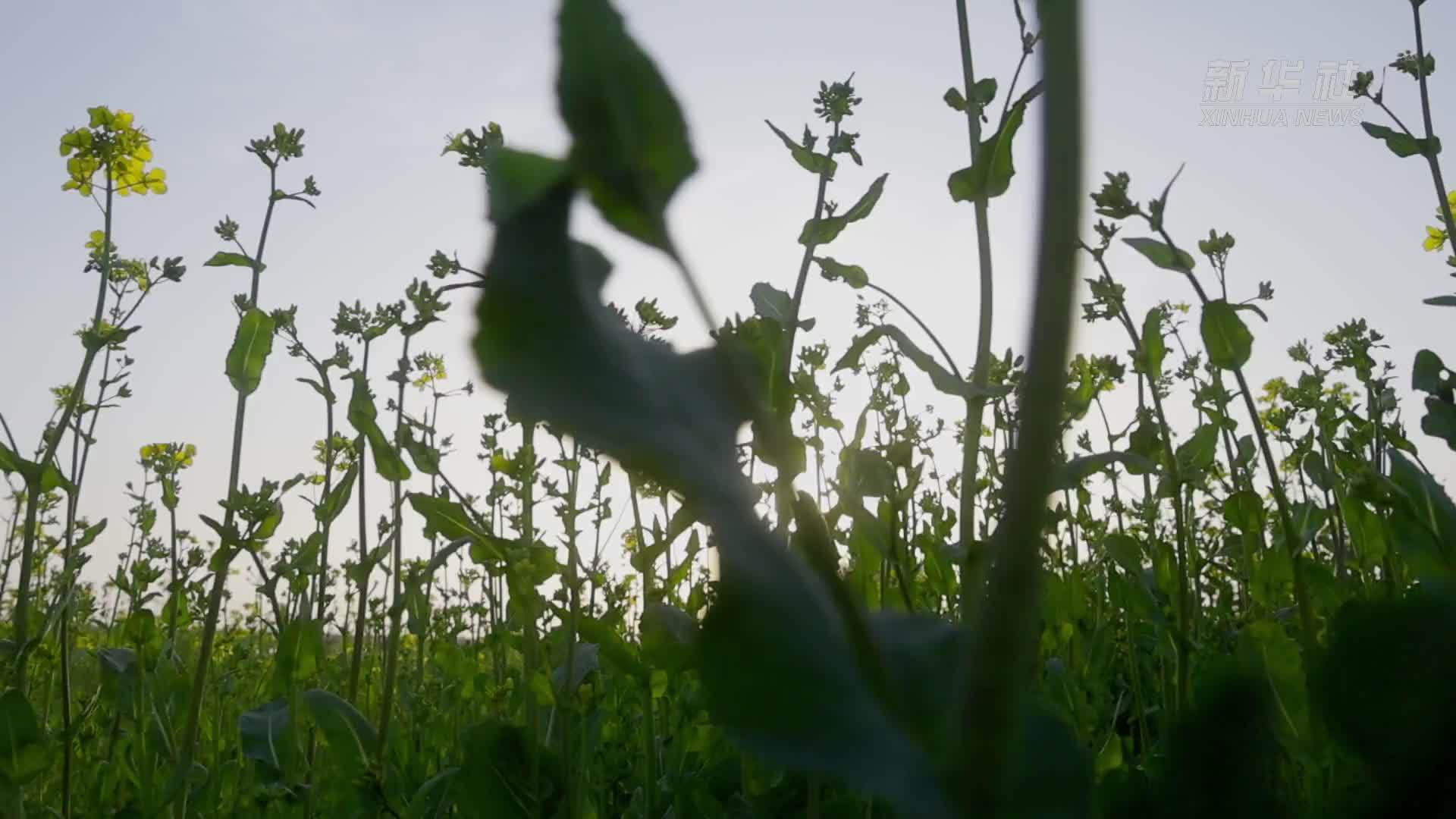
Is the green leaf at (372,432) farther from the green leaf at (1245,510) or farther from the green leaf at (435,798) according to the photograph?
the green leaf at (1245,510)

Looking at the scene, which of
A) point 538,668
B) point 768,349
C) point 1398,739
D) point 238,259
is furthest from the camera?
point 238,259

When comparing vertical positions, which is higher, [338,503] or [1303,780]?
[338,503]

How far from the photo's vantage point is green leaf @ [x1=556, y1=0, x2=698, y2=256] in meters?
0.31

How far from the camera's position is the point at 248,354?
2.46m

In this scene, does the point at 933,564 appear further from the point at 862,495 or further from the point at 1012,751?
the point at 1012,751

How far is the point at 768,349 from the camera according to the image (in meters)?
1.01

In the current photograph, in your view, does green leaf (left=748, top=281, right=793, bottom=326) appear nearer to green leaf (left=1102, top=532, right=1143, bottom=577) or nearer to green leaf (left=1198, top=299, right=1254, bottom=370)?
green leaf (left=1198, top=299, right=1254, bottom=370)

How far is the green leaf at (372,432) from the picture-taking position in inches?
75.7

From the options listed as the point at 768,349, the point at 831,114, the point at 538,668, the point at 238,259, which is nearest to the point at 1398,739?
the point at 768,349

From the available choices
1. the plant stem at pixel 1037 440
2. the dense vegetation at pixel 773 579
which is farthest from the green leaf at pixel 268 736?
the plant stem at pixel 1037 440

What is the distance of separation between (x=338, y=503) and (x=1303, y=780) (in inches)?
76.7

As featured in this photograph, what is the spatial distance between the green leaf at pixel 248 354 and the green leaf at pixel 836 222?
54.7 inches

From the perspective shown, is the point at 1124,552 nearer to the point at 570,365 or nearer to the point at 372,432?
the point at 372,432

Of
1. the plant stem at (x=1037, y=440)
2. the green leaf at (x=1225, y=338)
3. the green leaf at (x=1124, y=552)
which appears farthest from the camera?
the green leaf at (x=1124, y=552)
